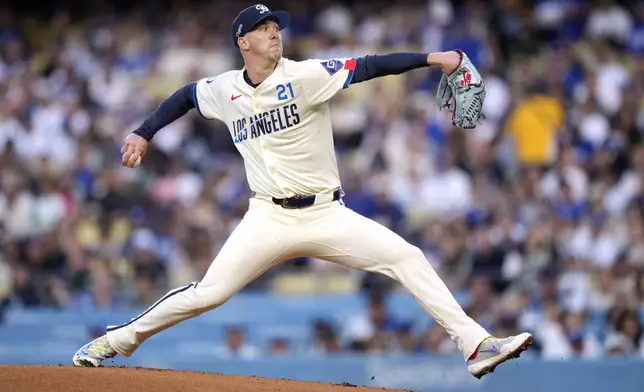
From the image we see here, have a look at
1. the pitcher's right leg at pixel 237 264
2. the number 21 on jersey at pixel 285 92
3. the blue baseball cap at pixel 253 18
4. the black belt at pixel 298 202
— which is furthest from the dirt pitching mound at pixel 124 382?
the blue baseball cap at pixel 253 18

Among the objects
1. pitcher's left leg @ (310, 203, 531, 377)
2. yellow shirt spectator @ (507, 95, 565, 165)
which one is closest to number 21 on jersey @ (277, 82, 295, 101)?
pitcher's left leg @ (310, 203, 531, 377)

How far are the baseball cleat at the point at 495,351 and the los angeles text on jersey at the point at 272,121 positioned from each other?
166cm

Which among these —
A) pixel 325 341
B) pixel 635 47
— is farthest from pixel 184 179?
pixel 635 47

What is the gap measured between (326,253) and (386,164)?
6.74m

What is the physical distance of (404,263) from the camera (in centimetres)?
650

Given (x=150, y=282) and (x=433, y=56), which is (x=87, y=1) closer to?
(x=150, y=282)

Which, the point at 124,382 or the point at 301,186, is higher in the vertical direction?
the point at 301,186

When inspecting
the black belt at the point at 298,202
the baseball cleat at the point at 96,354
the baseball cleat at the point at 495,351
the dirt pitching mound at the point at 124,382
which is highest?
the black belt at the point at 298,202

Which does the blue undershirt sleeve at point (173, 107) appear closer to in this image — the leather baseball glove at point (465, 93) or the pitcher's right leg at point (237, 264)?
the pitcher's right leg at point (237, 264)

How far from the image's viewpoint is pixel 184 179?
530 inches

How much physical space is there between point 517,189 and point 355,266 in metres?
6.45

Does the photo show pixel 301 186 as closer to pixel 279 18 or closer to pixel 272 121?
pixel 272 121

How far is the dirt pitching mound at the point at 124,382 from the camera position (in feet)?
20.9

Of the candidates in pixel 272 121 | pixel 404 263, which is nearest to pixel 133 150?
pixel 272 121
